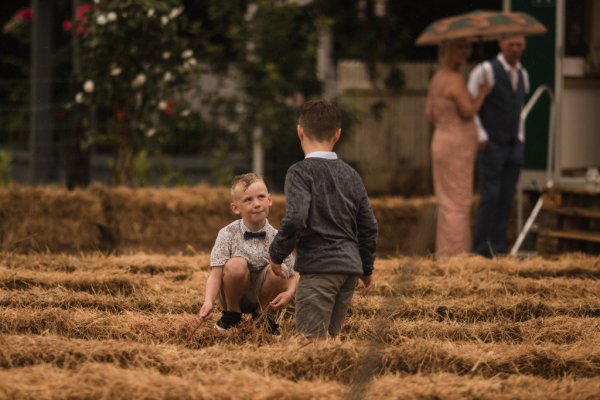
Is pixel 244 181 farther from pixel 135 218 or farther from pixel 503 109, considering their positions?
pixel 135 218

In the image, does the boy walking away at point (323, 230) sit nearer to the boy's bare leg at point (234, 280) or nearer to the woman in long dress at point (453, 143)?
the boy's bare leg at point (234, 280)

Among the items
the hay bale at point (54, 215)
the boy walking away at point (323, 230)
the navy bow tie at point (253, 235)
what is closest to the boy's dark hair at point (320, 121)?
the boy walking away at point (323, 230)

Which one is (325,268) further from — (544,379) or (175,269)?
(175,269)

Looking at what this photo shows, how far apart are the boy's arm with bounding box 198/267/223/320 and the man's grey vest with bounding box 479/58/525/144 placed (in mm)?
4521

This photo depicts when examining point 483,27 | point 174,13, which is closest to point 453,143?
point 483,27

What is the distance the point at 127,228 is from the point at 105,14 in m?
2.24

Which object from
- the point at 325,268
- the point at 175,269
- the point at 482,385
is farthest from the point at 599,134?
the point at 482,385

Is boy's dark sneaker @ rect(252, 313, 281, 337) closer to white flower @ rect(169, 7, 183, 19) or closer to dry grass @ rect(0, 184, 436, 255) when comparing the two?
dry grass @ rect(0, 184, 436, 255)

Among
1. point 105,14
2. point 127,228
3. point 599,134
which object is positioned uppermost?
point 105,14

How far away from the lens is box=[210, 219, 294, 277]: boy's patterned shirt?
5.12 meters

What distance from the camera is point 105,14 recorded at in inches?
429

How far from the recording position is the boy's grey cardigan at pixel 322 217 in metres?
4.90

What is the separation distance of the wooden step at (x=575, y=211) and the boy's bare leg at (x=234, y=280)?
5084mm

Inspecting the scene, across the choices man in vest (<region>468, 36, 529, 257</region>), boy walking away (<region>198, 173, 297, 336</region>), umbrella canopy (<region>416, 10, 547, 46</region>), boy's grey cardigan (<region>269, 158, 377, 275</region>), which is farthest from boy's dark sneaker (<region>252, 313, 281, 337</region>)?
umbrella canopy (<region>416, 10, 547, 46</region>)
